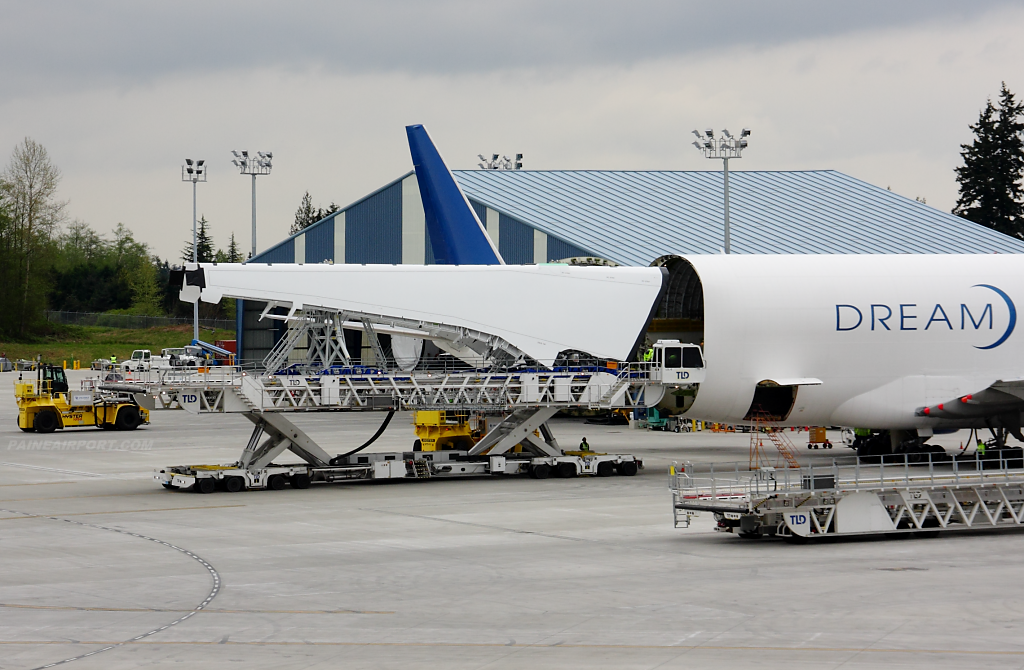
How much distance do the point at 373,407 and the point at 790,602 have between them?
1874 cm

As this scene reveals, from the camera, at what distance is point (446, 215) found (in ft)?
148

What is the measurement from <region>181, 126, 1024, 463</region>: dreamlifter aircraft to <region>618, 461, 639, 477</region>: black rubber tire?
7.62 feet

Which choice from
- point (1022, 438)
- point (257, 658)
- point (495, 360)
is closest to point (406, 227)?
point (495, 360)

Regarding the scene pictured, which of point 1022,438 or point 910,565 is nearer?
point 910,565

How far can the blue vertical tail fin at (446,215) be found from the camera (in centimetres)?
4444

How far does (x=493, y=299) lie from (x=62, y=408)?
2806cm

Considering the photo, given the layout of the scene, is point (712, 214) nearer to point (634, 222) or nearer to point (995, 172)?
point (634, 222)

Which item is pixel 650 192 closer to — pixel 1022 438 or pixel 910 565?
pixel 1022 438

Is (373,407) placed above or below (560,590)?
above

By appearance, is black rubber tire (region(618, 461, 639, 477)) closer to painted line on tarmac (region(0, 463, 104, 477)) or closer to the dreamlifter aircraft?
the dreamlifter aircraft

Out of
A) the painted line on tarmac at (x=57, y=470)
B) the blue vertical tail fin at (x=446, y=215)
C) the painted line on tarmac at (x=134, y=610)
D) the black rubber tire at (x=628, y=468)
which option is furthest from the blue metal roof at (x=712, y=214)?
the painted line on tarmac at (x=134, y=610)

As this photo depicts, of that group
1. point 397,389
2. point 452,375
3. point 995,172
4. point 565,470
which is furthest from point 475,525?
point 995,172

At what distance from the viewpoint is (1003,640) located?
15133mm

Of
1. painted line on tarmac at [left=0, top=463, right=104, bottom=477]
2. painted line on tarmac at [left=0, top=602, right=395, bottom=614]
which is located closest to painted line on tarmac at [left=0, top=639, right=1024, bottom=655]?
painted line on tarmac at [left=0, top=602, right=395, bottom=614]
